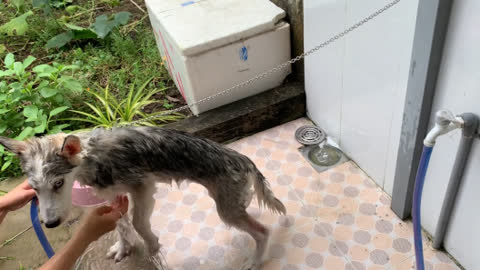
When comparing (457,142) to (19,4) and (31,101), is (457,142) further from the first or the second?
(19,4)

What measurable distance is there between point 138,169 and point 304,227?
1.14 metres

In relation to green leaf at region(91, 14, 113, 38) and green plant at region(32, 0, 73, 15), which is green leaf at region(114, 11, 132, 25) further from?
green plant at region(32, 0, 73, 15)

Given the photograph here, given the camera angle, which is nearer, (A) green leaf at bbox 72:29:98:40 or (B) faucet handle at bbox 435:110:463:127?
(B) faucet handle at bbox 435:110:463:127

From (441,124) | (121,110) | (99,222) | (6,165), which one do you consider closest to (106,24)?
(121,110)

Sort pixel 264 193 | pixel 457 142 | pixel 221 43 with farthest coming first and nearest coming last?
pixel 221 43 < pixel 264 193 < pixel 457 142

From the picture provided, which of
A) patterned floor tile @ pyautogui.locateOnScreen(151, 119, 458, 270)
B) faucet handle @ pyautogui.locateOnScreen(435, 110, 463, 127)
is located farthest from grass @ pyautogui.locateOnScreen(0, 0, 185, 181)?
faucet handle @ pyautogui.locateOnScreen(435, 110, 463, 127)

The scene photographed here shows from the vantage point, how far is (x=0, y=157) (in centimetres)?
322

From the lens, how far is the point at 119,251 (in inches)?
93.6

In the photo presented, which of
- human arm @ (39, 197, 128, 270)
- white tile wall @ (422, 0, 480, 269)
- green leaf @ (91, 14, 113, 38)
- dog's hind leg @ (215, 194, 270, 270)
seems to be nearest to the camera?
white tile wall @ (422, 0, 480, 269)

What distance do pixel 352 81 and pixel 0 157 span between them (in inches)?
109

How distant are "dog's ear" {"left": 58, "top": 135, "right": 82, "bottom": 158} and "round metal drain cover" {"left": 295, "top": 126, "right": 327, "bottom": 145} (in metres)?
1.81

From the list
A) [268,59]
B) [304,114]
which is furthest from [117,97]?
[304,114]

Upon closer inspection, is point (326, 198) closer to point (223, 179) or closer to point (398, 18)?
point (223, 179)

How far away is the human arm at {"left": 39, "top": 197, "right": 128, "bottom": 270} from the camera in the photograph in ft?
5.90
